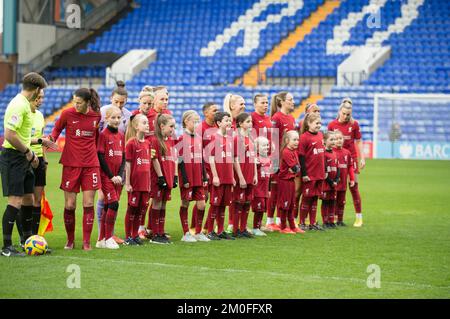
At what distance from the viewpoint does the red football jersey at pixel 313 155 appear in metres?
12.3

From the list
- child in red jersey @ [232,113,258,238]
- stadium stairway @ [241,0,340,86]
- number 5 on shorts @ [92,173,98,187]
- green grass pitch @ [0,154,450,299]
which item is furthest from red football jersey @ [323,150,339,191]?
stadium stairway @ [241,0,340,86]

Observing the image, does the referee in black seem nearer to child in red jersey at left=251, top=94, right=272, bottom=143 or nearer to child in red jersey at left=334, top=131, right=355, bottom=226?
child in red jersey at left=251, top=94, right=272, bottom=143

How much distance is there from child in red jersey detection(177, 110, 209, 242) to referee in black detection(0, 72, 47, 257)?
2.20 metres

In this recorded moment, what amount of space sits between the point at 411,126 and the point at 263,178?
19.9 meters

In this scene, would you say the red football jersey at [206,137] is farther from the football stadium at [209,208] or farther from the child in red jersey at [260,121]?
the child in red jersey at [260,121]

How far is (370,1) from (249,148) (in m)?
26.6

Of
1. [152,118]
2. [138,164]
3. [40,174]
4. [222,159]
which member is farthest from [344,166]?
[40,174]

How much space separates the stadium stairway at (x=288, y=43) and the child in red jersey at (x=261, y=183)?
76.5 ft

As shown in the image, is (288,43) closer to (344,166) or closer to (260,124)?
(344,166)

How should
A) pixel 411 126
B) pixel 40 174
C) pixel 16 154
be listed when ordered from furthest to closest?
pixel 411 126 → pixel 40 174 → pixel 16 154

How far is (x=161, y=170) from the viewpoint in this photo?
10.7 metres

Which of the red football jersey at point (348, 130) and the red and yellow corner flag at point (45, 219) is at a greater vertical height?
the red football jersey at point (348, 130)

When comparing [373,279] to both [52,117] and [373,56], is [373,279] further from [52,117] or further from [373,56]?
[52,117]

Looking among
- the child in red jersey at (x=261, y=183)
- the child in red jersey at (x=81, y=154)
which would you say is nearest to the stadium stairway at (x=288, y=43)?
the child in red jersey at (x=261, y=183)
